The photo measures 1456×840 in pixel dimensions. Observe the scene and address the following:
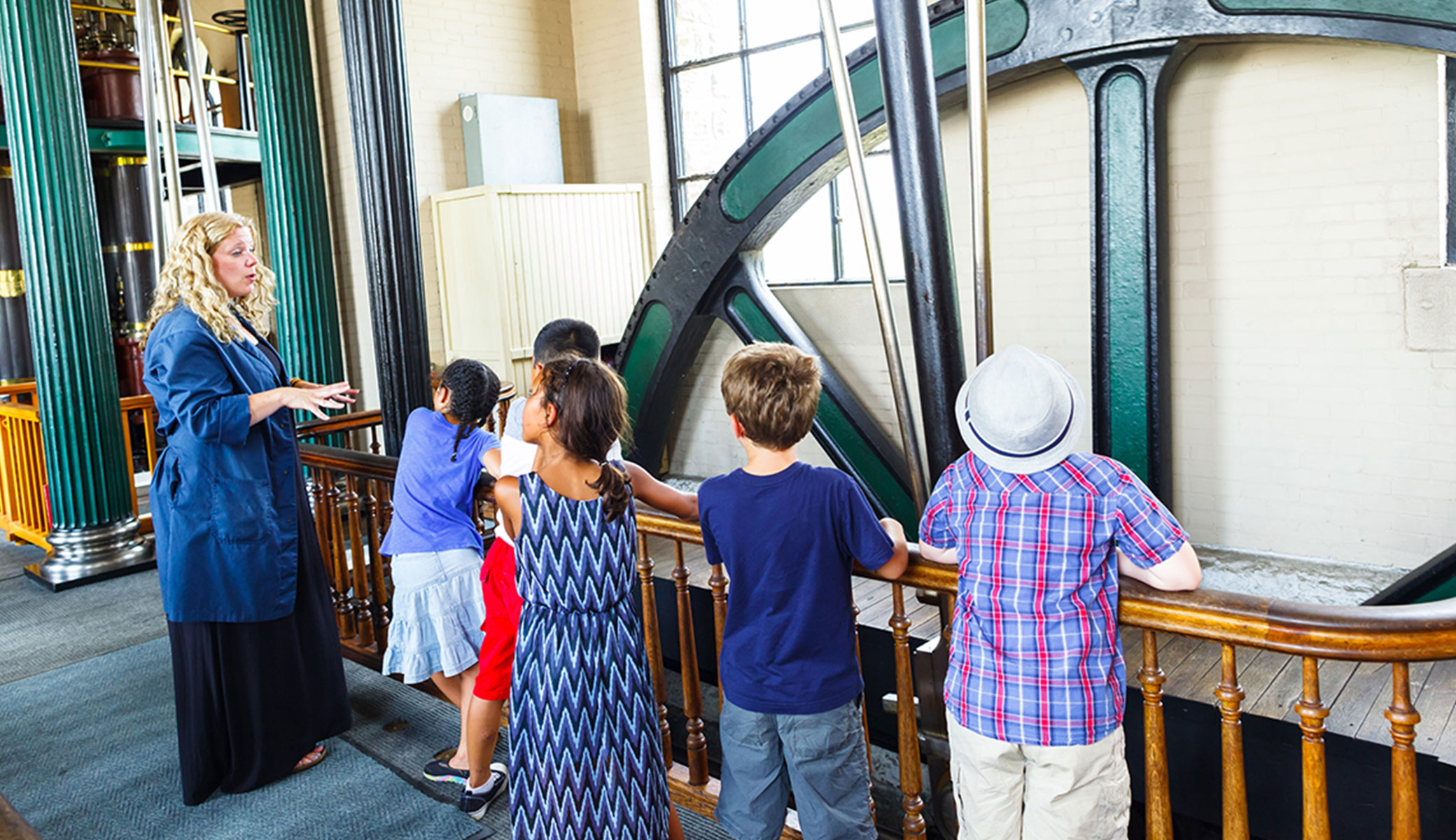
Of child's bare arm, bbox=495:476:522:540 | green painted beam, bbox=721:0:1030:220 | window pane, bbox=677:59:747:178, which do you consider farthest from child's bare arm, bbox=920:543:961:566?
window pane, bbox=677:59:747:178

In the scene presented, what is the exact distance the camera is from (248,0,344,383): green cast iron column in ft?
20.6

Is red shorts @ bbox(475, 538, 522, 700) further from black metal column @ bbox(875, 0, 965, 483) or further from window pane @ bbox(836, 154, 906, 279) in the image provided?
window pane @ bbox(836, 154, 906, 279)

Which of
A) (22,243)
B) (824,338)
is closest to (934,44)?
(824,338)

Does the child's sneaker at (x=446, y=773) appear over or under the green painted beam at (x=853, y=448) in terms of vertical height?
under

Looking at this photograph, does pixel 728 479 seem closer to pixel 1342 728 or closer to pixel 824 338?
pixel 1342 728

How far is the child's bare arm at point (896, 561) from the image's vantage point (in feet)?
5.76

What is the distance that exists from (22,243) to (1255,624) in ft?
18.2

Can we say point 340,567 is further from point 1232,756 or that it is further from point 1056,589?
point 1232,756

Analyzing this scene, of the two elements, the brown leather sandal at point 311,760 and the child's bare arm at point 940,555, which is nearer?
the child's bare arm at point 940,555

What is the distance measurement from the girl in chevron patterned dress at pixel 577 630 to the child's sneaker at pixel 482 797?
0.62 meters

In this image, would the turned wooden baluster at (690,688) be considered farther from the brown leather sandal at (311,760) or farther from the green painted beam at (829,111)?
the green painted beam at (829,111)

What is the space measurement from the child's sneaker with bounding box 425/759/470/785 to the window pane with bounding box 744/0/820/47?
524 cm

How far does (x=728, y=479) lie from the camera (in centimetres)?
178

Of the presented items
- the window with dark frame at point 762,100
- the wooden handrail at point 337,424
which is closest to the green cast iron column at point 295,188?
the wooden handrail at point 337,424
